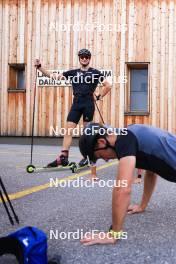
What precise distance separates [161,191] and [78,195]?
115cm

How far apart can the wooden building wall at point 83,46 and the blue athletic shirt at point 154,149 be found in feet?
48.2

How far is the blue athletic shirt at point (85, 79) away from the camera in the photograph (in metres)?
7.79

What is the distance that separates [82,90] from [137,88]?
1113cm

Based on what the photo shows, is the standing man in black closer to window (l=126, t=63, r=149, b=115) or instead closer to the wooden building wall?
the wooden building wall

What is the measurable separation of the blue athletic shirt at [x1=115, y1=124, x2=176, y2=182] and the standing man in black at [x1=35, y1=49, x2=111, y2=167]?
403 centimetres

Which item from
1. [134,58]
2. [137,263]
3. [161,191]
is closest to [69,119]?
[161,191]

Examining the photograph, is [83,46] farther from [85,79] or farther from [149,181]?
[149,181]

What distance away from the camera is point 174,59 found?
18328 millimetres

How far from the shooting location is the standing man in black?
305 inches

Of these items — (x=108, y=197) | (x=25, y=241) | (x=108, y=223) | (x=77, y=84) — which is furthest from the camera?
(x=77, y=84)

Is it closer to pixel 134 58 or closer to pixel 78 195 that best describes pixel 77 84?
pixel 78 195

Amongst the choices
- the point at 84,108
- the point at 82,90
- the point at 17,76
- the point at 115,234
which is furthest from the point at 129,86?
the point at 115,234

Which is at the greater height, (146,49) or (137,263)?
(146,49)

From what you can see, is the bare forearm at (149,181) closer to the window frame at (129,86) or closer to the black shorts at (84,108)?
the black shorts at (84,108)
